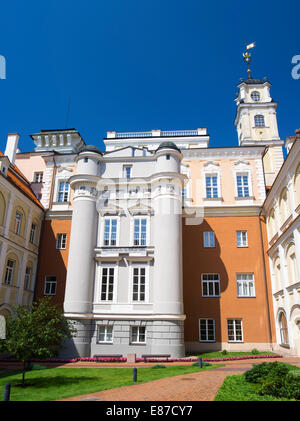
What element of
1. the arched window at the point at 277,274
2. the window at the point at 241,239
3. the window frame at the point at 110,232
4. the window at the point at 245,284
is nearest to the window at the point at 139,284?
the window frame at the point at 110,232

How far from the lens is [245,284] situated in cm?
3033

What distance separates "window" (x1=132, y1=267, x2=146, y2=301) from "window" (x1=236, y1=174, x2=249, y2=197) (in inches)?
506

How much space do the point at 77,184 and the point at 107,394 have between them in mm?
20186

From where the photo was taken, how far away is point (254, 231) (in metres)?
31.6

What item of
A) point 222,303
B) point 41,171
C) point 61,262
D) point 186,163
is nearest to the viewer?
point 222,303

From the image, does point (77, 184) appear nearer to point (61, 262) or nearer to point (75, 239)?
point (75, 239)

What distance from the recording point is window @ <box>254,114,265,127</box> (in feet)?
193

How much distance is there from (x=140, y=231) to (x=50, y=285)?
1039 centimetres

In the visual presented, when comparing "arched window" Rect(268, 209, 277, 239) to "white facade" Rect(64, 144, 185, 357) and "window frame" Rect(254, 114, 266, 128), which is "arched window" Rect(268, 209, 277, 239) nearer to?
"white facade" Rect(64, 144, 185, 357)

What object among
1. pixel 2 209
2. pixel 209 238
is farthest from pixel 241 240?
pixel 2 209

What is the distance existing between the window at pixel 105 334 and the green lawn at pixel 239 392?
1393 centimetres

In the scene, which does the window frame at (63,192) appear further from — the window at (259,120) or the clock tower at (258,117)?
the window at (259,120)

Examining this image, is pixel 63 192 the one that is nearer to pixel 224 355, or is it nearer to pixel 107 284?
pixel 107 284

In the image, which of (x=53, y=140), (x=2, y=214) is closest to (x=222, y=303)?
(x=2, y=214)
